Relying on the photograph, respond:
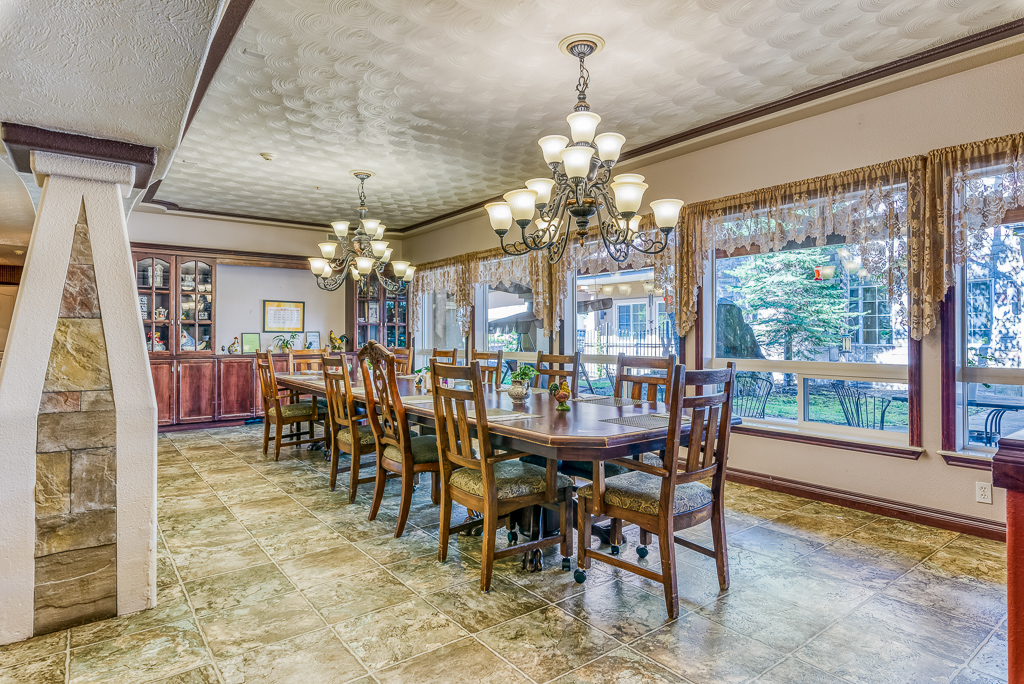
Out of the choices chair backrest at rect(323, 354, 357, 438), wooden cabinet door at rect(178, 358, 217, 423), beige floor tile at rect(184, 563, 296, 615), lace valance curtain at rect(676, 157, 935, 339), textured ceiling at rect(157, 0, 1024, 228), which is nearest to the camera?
beige floor tile at rect(184, 563, 296, 615)

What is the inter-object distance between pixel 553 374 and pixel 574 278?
2.01m

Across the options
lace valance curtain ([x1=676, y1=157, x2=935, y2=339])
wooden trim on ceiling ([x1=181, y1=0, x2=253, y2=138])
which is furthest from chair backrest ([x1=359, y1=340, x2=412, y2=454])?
lace valance curtain ([x1=676, y1=157, x2=935, y2=339])

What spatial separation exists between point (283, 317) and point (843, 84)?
268 inches

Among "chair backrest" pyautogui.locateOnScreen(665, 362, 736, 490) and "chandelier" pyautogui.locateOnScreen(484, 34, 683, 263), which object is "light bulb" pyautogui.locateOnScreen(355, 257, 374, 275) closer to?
"chandelier" pyautogui.locateOnScreen(484, 34, 683, 263)

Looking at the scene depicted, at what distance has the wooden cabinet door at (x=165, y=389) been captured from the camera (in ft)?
20.9

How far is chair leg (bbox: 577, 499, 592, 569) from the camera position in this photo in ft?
8.19

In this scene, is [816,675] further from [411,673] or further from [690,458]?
[411,673]

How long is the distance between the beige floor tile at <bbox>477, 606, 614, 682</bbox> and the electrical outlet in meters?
2.47

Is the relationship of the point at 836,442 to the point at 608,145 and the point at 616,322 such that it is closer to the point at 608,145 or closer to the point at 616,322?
the point at 616,322

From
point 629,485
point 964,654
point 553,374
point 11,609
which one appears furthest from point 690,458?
point 11,609

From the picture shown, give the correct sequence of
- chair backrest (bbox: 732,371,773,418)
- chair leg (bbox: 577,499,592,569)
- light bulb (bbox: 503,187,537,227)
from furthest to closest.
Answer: chair backrest (bbox: 732,371,773,418) < light bulb (bbox: 503,187,537,227) < chair leg (bbox: 577,499,592,569)

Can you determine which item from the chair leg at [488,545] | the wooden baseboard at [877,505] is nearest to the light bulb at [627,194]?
the chair leg at [488,545]

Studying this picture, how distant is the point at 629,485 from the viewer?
241 centimetres

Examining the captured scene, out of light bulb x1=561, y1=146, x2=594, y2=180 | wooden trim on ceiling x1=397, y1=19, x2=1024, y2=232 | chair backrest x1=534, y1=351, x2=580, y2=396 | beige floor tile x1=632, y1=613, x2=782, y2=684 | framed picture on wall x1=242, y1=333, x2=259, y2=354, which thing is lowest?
beige floor tile x1=632, y1=613, x2=782, y2=684
